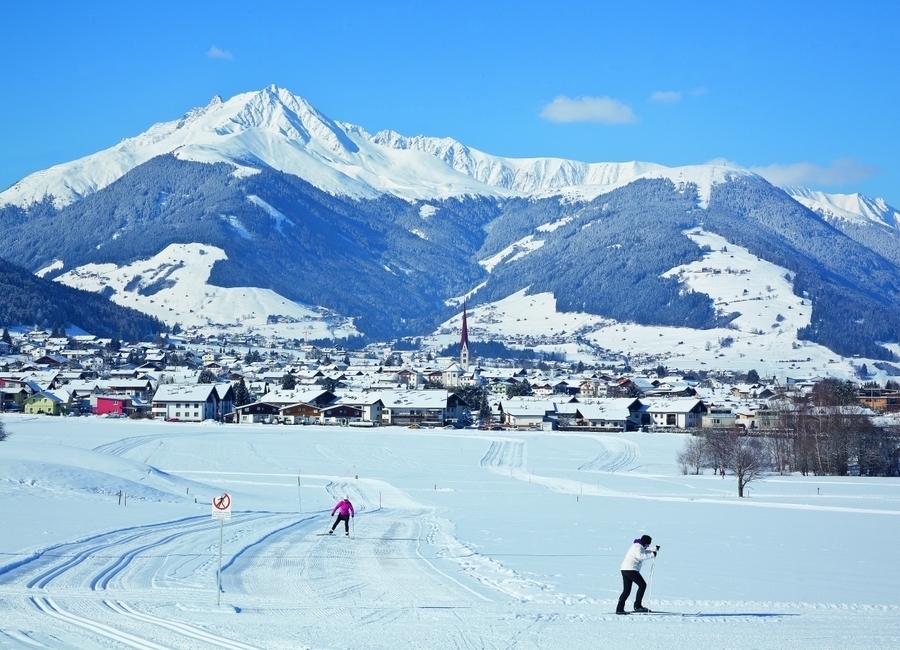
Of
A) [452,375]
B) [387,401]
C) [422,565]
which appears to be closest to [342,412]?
[387,401]

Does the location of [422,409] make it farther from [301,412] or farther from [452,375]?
[452,375]

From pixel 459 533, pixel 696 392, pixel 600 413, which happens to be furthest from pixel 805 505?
pixel 696 392

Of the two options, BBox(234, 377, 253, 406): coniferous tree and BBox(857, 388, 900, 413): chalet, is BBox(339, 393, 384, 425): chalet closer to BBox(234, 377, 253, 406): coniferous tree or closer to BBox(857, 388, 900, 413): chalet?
BBox(234, 377, 253, 406): coniferous tree

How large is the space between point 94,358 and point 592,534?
16097cm

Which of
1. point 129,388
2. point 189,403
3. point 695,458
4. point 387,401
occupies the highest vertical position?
point 129,388

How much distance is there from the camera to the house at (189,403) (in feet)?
354

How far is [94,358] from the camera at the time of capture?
577ft

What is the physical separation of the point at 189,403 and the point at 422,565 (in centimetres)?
9301

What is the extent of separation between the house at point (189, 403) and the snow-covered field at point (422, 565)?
63753 mm

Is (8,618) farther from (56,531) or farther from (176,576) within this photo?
(56,531)

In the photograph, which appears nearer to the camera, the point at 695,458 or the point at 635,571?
the point at 635,571

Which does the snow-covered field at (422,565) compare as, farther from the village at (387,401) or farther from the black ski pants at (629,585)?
the village at (387,401)

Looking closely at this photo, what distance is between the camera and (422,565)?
1898 centimetres

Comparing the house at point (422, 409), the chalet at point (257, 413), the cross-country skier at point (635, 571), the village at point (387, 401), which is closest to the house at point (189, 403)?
the village at point (387, 401)
